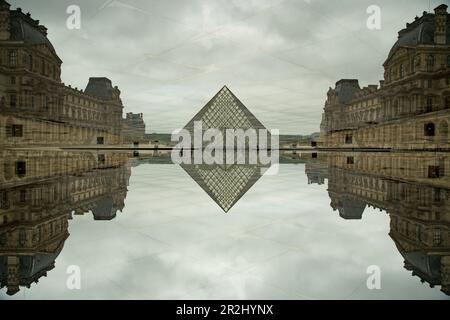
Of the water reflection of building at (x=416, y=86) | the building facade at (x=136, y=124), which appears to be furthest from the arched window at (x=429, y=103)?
the building facade at (x=136, y=124)

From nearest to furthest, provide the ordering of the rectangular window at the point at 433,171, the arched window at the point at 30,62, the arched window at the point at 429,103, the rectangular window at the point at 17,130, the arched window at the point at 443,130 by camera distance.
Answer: the rectangular window at the point at 433,171, the rectangular window at the point at 17,130, the arched window at the point at 443,130, the arched window at the point at 429,103, the arched window at the point at 30,62

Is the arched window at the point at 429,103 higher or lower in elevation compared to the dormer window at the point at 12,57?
lower

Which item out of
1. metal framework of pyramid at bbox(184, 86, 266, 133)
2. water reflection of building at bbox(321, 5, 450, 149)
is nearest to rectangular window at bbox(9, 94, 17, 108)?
metal framework of pyramid at bbox(184, 86, 266, 133)

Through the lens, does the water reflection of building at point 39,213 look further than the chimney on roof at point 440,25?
No

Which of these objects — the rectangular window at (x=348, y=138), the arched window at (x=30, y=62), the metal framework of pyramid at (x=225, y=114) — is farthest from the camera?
the rectangular window at (x=348, y=138)

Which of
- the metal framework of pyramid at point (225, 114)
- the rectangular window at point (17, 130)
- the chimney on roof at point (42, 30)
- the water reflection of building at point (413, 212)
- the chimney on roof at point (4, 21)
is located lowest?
the water reflection of building at point (413, 212)

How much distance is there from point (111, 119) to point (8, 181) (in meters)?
58.0

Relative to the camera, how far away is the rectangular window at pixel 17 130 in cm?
1934

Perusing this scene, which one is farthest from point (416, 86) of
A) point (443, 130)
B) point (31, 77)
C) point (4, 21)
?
point (4, 21)

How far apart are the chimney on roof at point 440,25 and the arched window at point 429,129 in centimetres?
1268

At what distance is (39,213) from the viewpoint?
4.46m

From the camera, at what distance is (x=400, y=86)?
115ft

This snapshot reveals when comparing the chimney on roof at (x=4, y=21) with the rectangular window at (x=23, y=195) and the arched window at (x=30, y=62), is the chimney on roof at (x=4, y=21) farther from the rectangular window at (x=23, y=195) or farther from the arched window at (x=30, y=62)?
the rectangular window at (x=23, y=195)
